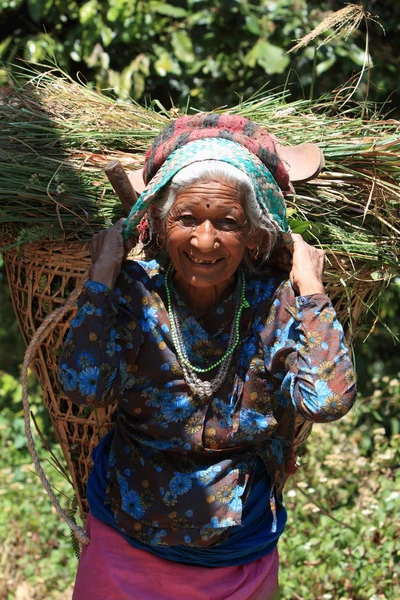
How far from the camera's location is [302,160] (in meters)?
2.26

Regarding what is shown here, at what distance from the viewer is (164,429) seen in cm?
207

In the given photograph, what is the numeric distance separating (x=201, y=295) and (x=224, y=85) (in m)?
2.66

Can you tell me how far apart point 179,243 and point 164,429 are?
16.9 inches

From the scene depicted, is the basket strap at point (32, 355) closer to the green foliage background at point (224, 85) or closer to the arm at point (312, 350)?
the arm at point (312, 350)

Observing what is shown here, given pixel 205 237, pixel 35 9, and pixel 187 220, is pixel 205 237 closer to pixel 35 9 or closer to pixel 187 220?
pixel 187 220

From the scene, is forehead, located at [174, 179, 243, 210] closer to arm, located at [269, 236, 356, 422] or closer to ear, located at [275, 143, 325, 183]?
arm, located at [269, 236, 356, 422]

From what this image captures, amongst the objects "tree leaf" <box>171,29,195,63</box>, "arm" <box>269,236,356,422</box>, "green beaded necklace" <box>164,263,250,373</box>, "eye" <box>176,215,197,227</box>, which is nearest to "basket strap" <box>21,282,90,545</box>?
"green beaded necklace" <box>164,263,250,373</box>

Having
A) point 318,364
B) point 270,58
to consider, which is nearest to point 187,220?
point 318,364

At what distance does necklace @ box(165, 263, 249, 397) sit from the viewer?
6.77ft

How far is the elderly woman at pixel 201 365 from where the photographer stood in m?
1.95

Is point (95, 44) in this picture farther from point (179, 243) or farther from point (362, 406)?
point (179, 243)

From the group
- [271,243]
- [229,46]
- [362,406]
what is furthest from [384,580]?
[229,46]

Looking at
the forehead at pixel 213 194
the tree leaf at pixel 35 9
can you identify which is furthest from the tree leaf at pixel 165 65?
the forehead at pixel 213 194

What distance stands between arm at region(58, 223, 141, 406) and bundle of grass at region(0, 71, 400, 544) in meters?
0.25
